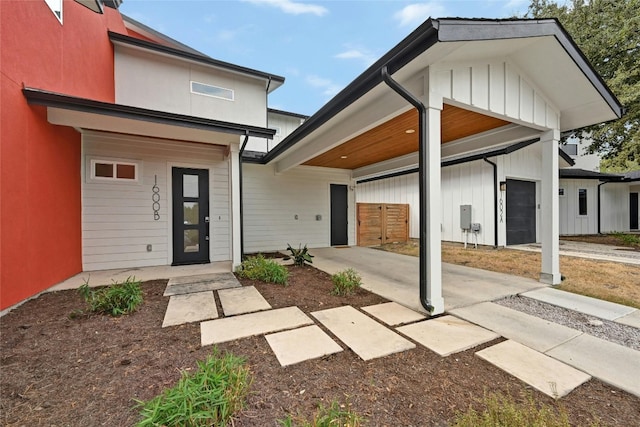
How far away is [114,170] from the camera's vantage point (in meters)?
5.26

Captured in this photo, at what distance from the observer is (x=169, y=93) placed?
7.08 m

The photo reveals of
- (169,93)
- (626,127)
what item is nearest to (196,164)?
(169,93)

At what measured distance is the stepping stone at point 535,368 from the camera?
1.74 metres

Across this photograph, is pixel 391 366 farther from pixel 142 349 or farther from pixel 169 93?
pixel 169 93

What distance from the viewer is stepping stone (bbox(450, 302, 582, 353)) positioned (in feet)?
7.75

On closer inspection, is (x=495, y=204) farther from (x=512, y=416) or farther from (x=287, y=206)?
(x=512, y=416)

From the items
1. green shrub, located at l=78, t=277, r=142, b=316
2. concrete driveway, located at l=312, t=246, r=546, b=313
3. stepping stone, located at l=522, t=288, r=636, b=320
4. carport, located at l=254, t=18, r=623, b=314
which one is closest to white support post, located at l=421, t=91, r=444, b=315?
carport, located at l=254, t=18, r=623, b=314

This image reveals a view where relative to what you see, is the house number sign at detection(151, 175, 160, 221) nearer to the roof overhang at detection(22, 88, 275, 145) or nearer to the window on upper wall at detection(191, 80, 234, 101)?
the roof overhang at detection(22, 88, 275, 145)

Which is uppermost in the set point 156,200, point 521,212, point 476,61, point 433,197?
point 476,61

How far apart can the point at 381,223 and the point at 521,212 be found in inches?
171

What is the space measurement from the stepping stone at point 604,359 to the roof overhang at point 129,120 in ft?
15.9

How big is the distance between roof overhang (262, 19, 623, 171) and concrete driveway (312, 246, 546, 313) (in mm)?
2380

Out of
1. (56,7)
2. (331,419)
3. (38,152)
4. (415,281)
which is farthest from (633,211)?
(56,7)

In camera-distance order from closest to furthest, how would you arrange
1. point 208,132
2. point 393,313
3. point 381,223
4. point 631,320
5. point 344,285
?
point 631,320, point 393,313, point 344,285, point 208,132, point 381,223
